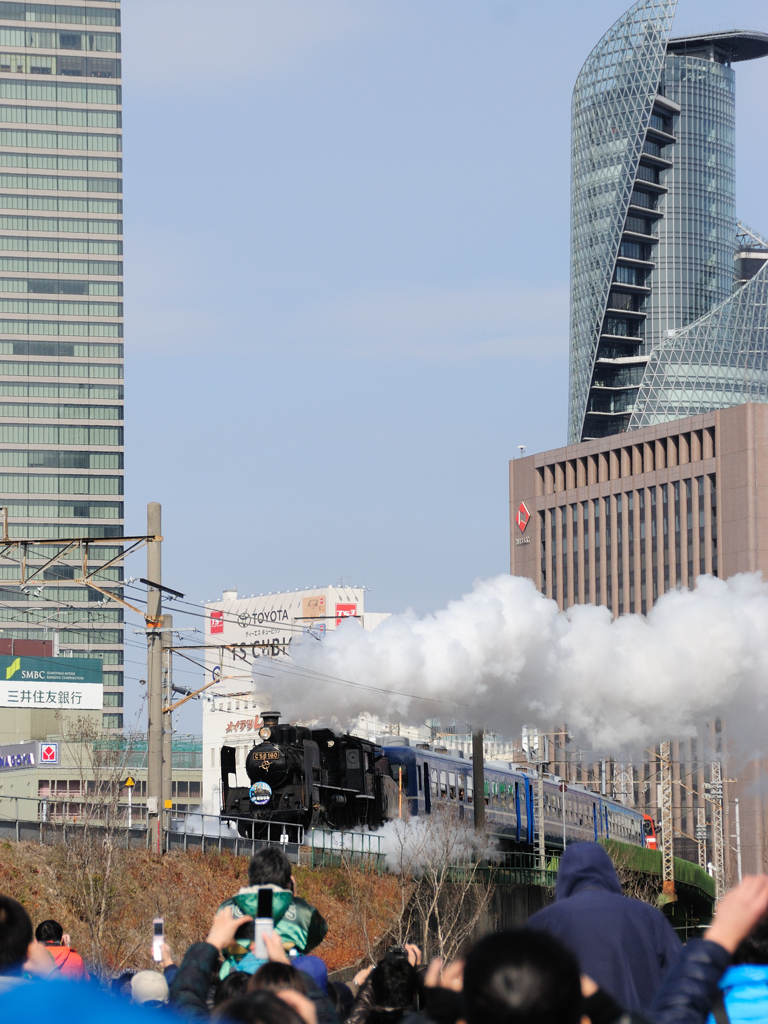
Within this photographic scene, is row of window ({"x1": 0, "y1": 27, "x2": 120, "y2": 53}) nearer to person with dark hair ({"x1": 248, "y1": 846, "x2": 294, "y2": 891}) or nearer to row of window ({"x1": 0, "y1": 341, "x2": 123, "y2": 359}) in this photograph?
row of window ({"x1": 0, "y1": 341, "x2": 123, "y2": 359})

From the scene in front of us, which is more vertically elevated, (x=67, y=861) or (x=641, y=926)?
(x=641, y=926)

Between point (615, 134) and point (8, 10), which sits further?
point (615, 134)

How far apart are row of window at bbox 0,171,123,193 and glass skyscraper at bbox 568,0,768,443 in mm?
50128

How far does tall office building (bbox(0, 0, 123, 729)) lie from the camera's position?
140625 mm

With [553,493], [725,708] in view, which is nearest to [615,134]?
[553,493]

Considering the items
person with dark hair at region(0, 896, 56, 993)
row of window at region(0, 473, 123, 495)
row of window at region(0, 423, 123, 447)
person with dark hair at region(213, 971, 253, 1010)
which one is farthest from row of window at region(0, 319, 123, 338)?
person with dark hair at region(0, 896, 56, 993)

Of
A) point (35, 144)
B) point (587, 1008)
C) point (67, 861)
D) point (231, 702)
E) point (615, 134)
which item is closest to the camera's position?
point (587, 1008)

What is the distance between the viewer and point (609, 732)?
→ 44.5 meters

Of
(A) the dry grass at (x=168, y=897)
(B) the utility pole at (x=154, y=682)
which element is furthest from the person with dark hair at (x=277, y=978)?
(B) the utility pole at (x=154, y=682)

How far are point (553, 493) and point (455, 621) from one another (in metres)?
101

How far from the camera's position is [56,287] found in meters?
141

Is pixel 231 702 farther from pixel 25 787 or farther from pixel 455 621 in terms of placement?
pixel 455 621

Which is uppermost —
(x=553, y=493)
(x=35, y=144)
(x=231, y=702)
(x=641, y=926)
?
(x=35, y=144)

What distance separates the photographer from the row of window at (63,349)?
461ft
